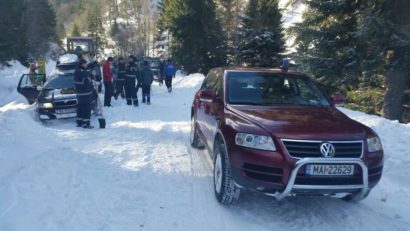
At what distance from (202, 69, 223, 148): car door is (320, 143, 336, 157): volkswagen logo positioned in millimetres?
1642

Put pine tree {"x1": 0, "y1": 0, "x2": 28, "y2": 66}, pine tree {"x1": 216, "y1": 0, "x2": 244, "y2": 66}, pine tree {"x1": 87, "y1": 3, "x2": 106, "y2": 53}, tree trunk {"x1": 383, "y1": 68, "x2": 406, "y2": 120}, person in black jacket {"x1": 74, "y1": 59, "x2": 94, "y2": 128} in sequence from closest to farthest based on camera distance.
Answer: person in black jacket {"x1": 74, "y1": 59, "x2": 94, "y2": 128} < tree trunk {"x1": 383, "y1": 68, "x2": 406, "y2": 120} < pine tree {"x1": 0, "y1": 0, "x2": 28, "y2": 66} < pine tree {"x1": 216, "y1": 0, "x2": 244, "y2": 66} < pine tree {"x1": 87, "y1": 3, "x2": 106, "y2": 53}

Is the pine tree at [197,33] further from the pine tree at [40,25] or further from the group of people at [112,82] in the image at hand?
the pine tree at [40,25]

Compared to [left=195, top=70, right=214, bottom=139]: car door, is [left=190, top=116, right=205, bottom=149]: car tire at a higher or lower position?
lower

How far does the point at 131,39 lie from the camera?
75625mm

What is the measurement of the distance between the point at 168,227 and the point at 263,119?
172 cm

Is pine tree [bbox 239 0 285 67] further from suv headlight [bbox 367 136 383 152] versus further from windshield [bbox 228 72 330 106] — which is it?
suv headlight [bbox 367 136 383 152]

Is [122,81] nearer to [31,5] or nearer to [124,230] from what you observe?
[124,230]

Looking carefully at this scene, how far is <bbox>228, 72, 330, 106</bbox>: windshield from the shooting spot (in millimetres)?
6038

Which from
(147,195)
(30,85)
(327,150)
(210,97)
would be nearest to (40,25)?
(30,85)

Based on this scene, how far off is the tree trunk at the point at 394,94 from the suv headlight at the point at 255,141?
32.0 feet

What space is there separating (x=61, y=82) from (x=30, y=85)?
5.20 meters

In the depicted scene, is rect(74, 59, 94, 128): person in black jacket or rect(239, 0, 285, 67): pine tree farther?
rect(239, 0, 285, 67): pine tree

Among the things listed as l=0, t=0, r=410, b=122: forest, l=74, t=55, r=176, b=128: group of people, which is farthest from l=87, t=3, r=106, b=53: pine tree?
l=74, t=55, r=176, b=128: group of people

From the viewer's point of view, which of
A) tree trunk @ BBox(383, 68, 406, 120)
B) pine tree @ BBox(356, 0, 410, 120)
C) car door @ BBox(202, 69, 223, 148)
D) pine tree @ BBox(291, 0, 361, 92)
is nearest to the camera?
car door @ BBox(202, 69, 223, 148)
